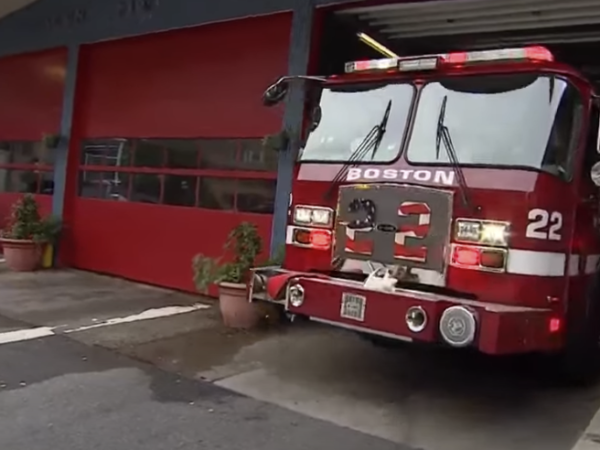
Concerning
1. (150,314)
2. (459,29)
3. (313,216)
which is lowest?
(150,314)

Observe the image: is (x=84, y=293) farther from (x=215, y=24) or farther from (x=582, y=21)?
(x=582, y=21)

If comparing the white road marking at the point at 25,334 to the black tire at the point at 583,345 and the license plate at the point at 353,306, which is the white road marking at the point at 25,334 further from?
the black tire at the point at 583,345

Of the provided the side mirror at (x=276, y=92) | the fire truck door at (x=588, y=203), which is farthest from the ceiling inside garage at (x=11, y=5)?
the fire truck door at (x=588, y=203)

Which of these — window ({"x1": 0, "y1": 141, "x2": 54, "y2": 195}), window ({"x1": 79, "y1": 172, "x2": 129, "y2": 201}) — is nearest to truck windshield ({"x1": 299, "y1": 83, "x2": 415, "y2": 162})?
window ({"x1": 79, "y1": 172, "x2": 129, "y2": 201})

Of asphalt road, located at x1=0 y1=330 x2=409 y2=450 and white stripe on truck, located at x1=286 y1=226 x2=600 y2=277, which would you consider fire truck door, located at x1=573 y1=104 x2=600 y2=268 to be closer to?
white stripe on truck, located at x1=286 y1=226 x2=600 y2=277

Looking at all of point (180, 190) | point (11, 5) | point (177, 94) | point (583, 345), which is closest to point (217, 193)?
point (180, 190)

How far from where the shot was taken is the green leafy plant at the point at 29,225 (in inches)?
446

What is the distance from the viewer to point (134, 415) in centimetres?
502

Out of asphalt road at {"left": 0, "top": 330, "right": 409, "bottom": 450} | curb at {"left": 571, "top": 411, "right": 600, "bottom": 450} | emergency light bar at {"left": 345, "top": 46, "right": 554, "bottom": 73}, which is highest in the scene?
emergency light bar at {"left": 345, "top": 46, "right": 554, "bottom": 73}

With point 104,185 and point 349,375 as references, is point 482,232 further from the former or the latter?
point 104,185

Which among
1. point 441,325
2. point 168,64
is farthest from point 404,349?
point 168,64

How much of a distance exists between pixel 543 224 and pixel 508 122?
77 centimetres

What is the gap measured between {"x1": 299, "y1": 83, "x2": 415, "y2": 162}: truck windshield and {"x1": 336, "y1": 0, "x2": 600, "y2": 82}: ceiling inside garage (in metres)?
2.35

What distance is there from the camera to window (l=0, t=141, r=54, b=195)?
12.7 metres
